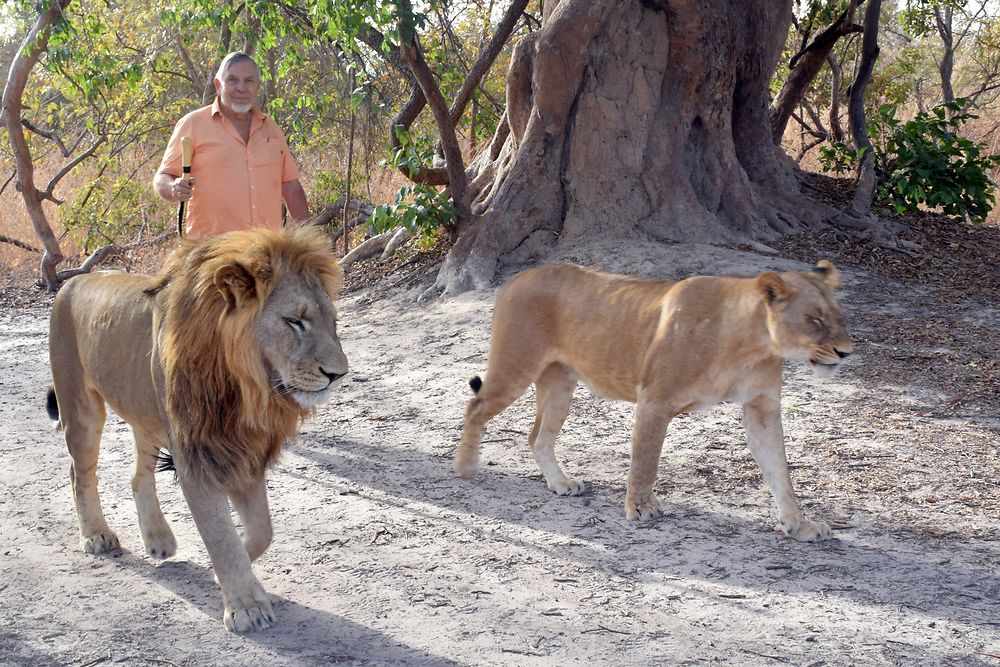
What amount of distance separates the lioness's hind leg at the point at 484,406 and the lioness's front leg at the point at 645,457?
64cm

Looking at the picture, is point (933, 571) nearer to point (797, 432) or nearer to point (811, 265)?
point (797, 432)

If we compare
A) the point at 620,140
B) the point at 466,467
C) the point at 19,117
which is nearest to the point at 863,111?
the point at 620,140

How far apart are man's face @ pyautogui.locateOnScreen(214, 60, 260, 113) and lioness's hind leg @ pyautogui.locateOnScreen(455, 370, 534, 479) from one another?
5.91 ft

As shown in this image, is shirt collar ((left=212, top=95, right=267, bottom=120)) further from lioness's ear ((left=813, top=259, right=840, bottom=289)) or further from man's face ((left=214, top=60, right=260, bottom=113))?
lioness's ear ((left=813, top=259, right=840, bottom=289))

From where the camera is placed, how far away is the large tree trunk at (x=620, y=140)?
8.38 m

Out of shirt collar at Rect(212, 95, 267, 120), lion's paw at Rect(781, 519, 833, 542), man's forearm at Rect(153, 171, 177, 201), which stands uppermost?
shirt collar at Rect(212, 95, 267, 120)

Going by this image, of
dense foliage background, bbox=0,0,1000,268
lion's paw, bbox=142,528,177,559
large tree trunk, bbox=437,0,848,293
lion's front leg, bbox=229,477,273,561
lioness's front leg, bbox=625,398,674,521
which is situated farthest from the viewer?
dense foliage background, bbox=0,0,1000,268

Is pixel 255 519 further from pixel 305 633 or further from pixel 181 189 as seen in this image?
pixel 181 189

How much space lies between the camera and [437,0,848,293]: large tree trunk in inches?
330

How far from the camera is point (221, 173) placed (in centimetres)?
517

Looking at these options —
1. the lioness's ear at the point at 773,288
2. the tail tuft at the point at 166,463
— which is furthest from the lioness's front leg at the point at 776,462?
the tail tuft at the point at 166,463

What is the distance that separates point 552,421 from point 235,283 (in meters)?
2.05

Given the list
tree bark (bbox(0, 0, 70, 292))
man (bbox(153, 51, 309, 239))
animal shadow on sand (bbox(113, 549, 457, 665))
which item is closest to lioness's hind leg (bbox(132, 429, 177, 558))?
animal shadow on sand (bbox(113, 549, 457, 665))

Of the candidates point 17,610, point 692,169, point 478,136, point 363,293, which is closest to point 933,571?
point 17,610
